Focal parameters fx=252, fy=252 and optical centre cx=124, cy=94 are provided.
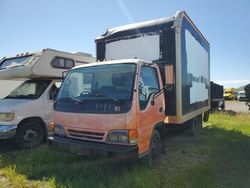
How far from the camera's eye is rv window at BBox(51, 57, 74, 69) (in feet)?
26.6

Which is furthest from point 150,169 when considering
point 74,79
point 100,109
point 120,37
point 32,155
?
point 120,37

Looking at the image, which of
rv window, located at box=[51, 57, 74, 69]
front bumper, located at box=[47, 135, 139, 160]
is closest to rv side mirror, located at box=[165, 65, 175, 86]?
front bumper, located at box=[47, 135, 139, 160]

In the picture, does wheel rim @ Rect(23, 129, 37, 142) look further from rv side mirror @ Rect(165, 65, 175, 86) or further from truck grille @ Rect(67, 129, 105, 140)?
rv side mirror @ Rect(165, 65, 175, 86)

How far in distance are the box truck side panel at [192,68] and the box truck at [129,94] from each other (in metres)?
0.03

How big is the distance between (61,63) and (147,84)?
4.24 meters

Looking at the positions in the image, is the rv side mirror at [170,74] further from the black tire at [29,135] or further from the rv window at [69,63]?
the rv window at [69,63]

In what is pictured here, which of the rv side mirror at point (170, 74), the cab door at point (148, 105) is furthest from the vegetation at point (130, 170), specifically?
the rv side mirror at point (170, 74)

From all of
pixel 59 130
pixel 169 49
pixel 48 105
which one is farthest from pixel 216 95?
pixel 59 130

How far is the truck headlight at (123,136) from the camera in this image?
4.34 meters

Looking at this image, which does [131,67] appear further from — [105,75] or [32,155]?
[32,155]

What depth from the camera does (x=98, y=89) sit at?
498cm

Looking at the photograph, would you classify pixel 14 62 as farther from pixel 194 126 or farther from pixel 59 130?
pixel 194 126

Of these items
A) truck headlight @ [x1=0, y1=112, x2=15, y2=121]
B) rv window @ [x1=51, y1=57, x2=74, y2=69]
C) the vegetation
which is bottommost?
the vegetation

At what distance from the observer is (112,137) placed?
443 cm
